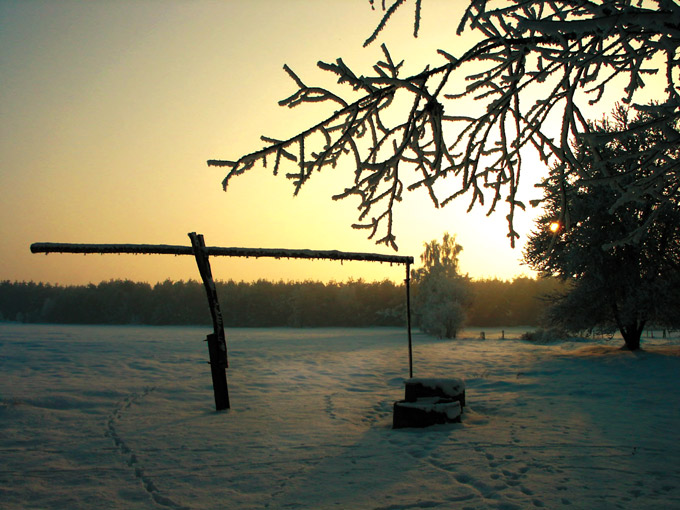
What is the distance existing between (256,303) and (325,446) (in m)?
65.8

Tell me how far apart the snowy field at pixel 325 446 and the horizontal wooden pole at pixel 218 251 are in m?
2.81

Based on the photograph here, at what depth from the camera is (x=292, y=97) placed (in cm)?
351

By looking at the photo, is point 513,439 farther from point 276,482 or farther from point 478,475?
point 276,482

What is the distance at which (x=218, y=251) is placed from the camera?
873cm

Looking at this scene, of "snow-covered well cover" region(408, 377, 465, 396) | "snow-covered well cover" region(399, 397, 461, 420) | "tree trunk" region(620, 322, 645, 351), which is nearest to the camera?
"snow-covered well cover" region(399, 397, 461, 420)

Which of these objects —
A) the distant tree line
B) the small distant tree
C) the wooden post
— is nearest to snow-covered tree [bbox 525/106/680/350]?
the wooden post

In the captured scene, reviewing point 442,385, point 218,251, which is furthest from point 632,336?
point 218,251

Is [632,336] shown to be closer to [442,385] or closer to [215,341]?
[442,385]

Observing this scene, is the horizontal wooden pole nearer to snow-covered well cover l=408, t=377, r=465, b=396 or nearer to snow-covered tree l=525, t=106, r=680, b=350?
snow-covered well cover l=408, t=377, r=465, b=396

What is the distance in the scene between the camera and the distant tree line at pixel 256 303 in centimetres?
6425

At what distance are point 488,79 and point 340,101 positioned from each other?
116cm

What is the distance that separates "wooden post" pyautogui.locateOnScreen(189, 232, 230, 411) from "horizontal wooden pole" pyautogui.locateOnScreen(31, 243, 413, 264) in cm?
13

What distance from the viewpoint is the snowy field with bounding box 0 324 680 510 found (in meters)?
4.48

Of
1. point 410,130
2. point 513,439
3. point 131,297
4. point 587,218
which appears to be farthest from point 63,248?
point 131,297
